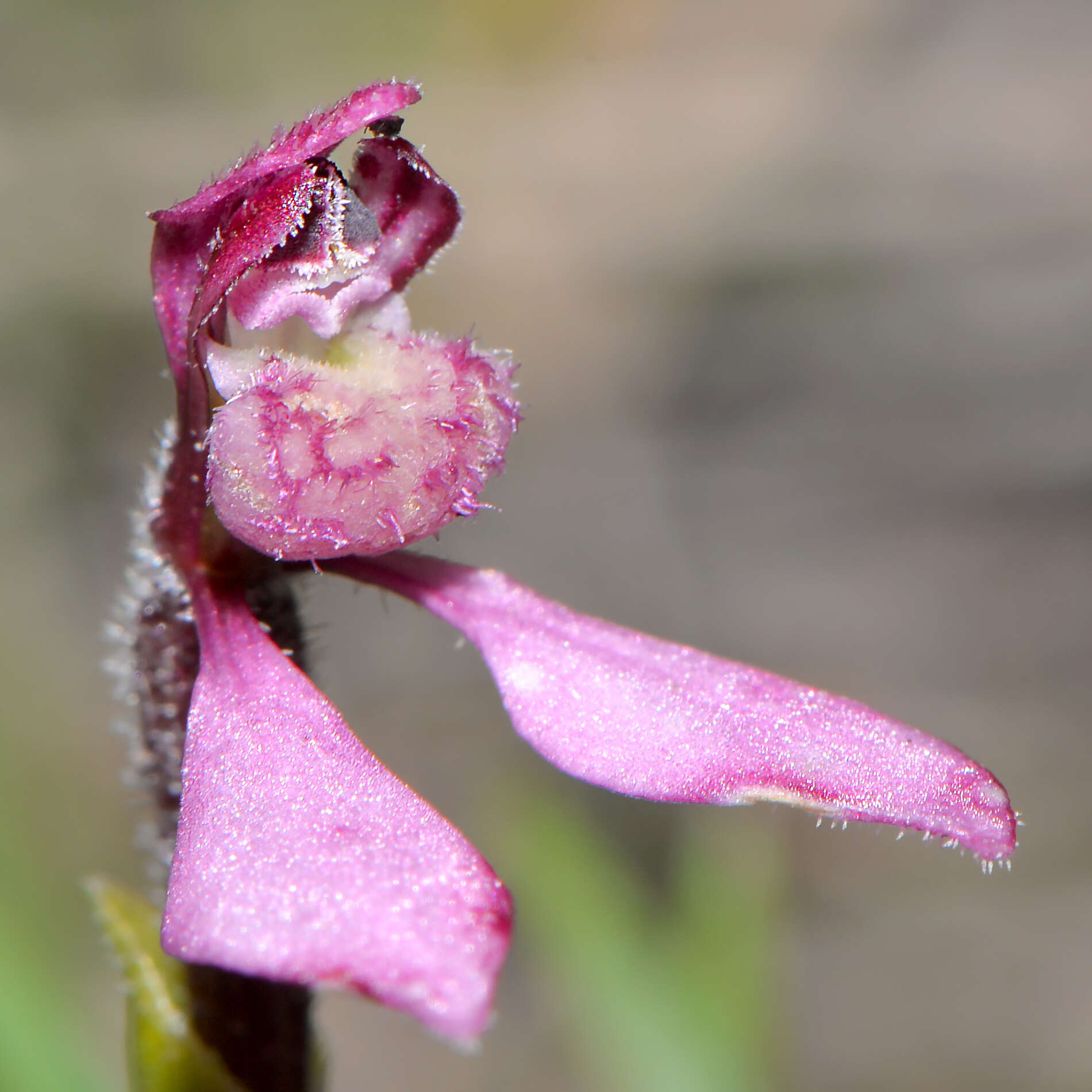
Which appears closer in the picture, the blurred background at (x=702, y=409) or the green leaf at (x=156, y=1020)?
the green leaf at (x=156, y=1020)

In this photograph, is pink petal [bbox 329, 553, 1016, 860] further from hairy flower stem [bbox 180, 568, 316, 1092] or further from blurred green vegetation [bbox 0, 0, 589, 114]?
blurred green vegetation [bbox 0, 0, 589, 114]

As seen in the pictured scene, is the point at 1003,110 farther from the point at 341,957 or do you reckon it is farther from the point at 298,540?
the point at 341,957

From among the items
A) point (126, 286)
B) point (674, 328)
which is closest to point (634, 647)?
point (674, 328)

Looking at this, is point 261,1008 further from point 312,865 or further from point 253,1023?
point 312,865

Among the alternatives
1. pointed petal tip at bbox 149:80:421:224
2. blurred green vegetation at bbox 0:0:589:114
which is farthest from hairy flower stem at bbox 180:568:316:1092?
blurred green vegetation at bbox 0:0:589:114

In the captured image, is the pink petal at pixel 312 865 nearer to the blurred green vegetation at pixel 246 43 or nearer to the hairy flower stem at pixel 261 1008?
the hairy flower stem at pixel 261 1008

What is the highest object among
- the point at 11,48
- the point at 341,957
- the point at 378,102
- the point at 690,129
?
the point at 690,129

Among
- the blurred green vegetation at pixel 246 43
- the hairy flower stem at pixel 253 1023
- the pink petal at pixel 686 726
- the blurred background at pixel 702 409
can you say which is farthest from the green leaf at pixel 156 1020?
the blurred green vegetation at pixel 246 43

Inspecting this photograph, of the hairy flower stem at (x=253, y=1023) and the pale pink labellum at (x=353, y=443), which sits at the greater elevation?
the pale pink labellum at (x=353, y=443)
